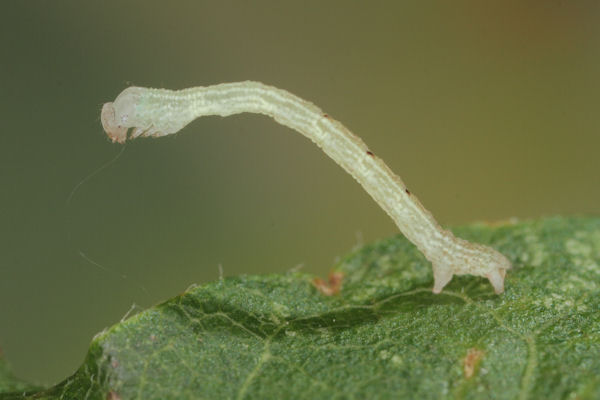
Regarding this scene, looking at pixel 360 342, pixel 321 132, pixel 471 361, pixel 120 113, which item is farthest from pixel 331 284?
pixel 120 113

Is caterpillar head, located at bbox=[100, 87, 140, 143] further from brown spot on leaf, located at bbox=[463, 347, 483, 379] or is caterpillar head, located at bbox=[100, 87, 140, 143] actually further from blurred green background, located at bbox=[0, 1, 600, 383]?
brown spot on leaf, located at bbox=[463, 347, 483, 379]

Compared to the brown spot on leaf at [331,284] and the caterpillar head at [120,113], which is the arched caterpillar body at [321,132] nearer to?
the caterpillar head at [120,113]

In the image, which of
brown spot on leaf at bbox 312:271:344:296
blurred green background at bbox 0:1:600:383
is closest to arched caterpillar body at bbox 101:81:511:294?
brown spot on leaf at bbox 312:271:344:296

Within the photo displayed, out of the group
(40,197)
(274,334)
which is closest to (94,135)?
(40,197)

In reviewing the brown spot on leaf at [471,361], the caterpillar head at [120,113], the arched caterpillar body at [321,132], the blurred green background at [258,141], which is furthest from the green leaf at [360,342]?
the blurred green background at [258,141]

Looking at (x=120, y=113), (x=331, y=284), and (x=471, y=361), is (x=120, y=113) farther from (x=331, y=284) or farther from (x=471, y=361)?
(x=471, y=361)
